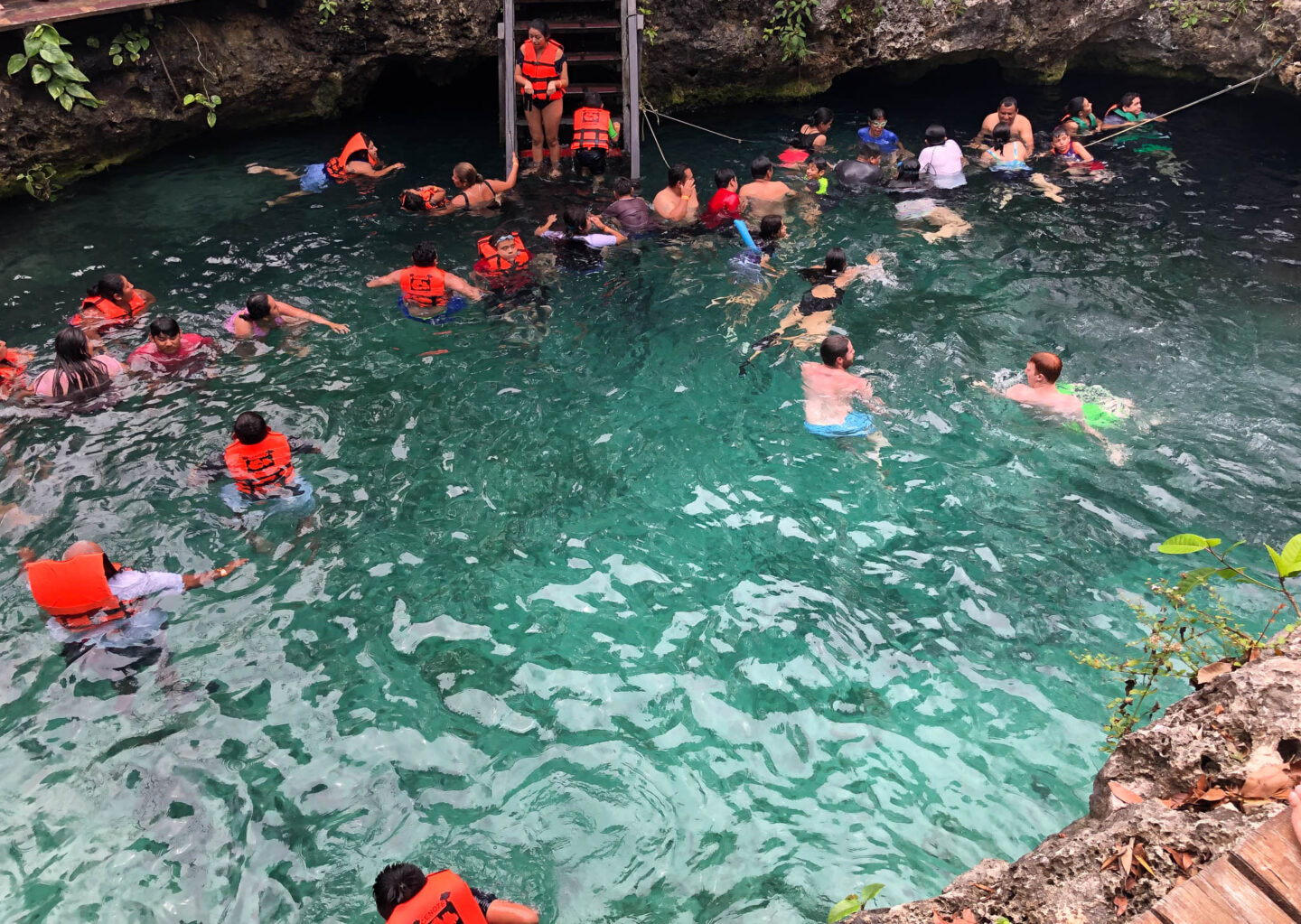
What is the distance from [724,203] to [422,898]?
395 inches

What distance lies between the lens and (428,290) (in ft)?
34.1

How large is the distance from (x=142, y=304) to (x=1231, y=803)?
11.7 meters

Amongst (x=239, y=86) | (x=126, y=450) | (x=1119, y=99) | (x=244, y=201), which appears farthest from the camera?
(x=1119, y=99)

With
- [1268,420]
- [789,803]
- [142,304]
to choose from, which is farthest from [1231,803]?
[142,304]

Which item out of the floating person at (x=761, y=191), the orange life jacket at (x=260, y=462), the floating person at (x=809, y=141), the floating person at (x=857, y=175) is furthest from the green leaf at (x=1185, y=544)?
the floating person at (x=809, y=141)

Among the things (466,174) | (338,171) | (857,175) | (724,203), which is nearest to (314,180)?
(338,171)

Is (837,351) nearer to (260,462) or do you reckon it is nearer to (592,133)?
(260,462)

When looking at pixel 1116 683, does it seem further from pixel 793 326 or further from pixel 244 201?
pixel 244 201

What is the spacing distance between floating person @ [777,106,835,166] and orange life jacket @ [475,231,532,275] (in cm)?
532

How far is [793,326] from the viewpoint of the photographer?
1056cm

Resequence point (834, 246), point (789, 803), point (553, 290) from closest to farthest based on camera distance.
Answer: point (789, 803) < point (553, 290) < point (834, 246)

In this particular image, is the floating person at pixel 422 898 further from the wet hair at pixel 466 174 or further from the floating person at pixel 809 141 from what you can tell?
the floating person at pixel 809 141

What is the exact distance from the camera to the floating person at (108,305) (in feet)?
33.1

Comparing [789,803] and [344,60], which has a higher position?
[344,60]
